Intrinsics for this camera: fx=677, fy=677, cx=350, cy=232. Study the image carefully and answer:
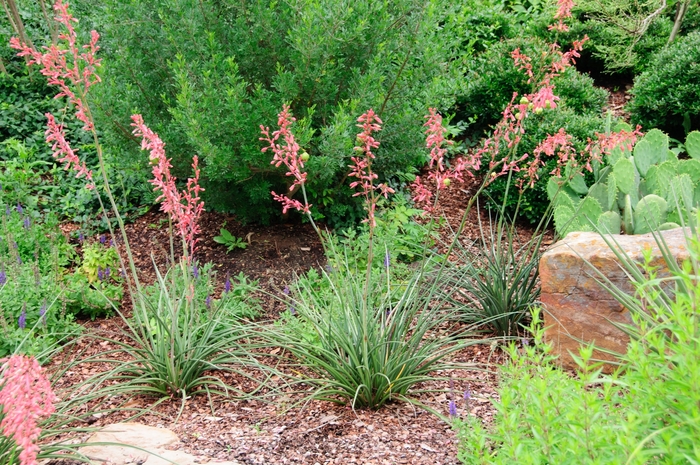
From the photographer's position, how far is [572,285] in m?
3.77

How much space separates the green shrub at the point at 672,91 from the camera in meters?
6.39

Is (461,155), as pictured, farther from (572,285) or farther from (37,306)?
(37,306)

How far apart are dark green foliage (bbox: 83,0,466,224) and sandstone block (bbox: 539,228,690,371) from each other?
170cm

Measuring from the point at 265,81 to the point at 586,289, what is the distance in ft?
9.26

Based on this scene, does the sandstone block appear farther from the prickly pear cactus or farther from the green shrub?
the green shrub

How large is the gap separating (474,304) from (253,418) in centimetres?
173

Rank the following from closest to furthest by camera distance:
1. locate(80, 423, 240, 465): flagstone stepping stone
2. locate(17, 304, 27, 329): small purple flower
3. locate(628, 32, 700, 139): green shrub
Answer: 1. locate(80, 423, 240, 465): flagstone stepping stone
2. locate(17, 304, 27, 329): small purple flower
3. locate(628, 32, 700, 139): green shrub

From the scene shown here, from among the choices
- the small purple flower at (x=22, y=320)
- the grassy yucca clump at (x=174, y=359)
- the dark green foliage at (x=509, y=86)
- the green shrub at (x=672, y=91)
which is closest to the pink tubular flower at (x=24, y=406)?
the grassy yucca clump at (x=174, y=359)

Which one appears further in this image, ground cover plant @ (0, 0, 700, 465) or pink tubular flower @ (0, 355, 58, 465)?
ground cover plant @ (0, 0, 700, 465)

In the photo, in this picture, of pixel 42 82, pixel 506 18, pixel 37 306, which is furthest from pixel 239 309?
pixel 506 18

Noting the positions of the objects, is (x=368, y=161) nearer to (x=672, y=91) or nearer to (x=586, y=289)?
(x=586, y=289)

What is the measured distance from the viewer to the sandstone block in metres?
3.70

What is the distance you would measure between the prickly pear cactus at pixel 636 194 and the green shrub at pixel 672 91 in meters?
1.68

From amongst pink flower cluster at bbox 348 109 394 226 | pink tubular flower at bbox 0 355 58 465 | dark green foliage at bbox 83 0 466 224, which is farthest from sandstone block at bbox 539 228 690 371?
pink tubular flower at bbox 0 355 58 465
